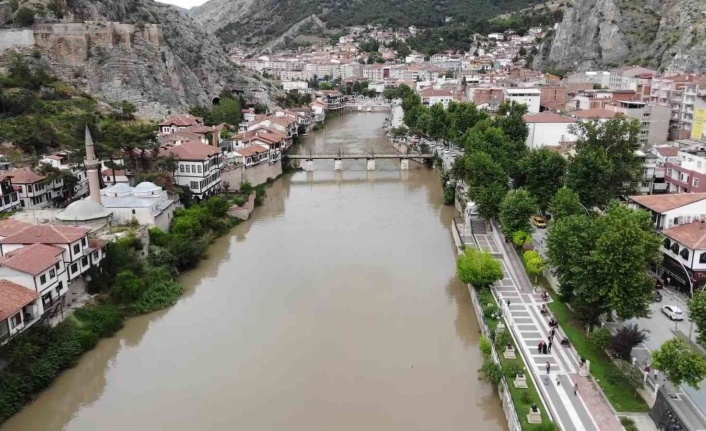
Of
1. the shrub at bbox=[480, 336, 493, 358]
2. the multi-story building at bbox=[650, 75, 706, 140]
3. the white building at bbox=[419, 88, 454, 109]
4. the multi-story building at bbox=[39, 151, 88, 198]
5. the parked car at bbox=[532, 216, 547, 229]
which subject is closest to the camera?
the shrub at bbox=[480, 336, 493, 358]

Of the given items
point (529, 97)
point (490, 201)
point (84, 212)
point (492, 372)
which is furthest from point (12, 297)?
point (529, 97)

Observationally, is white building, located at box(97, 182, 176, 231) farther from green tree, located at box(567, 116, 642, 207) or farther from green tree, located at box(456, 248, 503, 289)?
green tree, located at box(567, 116, 642, 207)

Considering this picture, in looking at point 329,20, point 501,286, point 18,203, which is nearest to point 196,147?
point 18,203

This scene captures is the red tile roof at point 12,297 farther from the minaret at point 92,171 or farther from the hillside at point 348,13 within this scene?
the hillside at point 348,13

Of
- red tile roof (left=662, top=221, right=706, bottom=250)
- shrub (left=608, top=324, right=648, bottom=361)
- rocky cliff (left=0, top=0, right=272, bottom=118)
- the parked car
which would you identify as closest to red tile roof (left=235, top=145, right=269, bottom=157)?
rocky cliff (left=0, top=0, right=272, bottom=118)

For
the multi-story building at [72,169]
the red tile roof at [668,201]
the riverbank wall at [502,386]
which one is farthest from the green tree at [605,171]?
the multi-story building at [72,169]

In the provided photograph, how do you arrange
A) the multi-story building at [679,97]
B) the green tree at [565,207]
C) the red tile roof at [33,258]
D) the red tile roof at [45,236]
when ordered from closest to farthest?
the red tile roof at [33,258], the red tile roof at [45,236], the green tree at [565,207], the multi-story building at [679,97]
